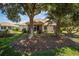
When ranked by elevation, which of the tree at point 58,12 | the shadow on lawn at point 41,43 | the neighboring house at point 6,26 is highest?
the tree at point 58,12

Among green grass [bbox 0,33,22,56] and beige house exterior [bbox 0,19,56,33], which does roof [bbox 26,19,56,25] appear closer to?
beige house exterior [bbox 0,19,56,33]

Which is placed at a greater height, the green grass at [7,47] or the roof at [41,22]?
the roof at [41,22]

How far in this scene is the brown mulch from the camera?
23.4ft

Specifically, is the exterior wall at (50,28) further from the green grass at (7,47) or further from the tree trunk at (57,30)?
the green grass at (7,47)

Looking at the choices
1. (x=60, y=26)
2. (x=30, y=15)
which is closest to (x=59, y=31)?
(x=60, y=26)

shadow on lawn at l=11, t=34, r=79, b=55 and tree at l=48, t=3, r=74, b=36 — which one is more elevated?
tree at l=48, t=3, r=74, b=36

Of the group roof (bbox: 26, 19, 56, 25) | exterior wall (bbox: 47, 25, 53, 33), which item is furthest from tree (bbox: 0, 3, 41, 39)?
exterior wall (bbox: 47, 25, 53, 33)

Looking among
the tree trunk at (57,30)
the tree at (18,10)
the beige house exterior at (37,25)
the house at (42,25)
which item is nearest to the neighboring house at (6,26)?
the beige house exterior at (37,25)

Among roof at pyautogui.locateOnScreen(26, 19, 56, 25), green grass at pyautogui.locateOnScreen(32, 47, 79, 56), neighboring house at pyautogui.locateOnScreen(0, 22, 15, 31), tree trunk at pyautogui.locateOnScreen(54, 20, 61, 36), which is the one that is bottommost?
green grass at pyautogui.locateOnScreen(32, 47, 79, 56)

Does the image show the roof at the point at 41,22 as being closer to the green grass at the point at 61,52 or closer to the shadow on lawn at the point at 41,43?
the shadow on lawn at the point at 41,43

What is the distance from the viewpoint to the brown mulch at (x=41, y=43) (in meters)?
7.12

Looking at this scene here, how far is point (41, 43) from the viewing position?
714 centimetres

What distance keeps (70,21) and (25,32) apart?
763 millimetres

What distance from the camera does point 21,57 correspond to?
23.2 feet
